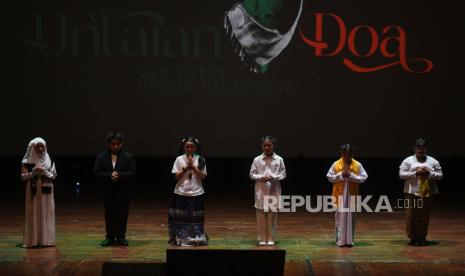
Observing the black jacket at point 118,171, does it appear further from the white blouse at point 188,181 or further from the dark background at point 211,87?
the dark background at point 211,87

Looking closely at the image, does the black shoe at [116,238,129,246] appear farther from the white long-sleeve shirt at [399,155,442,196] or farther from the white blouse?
the white long-sleeve shirt at [399,155,442,196]

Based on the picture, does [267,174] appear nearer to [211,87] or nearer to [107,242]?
[107,242]

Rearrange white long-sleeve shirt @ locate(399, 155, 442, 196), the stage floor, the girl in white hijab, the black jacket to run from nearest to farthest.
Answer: the stage floor, the girl in white hijab, the black jacket, white long-sleeve shirt @ locate(399, 155, 442, 196)

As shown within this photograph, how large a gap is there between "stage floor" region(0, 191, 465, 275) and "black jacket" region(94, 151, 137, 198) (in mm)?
560

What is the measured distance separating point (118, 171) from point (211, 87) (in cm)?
406

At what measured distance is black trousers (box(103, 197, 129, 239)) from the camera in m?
7.72

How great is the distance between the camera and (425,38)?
1139 centimetres

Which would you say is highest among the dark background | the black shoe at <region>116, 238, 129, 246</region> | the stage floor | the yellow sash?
the dark background

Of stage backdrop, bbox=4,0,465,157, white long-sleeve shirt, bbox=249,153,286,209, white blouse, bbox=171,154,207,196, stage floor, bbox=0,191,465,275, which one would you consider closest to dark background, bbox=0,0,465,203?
stage backdrop, bbox=4,0,465,157

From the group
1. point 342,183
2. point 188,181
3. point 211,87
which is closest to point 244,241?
point 188,181

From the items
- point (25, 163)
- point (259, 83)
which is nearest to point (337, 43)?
point (259, 83)

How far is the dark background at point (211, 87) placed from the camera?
11.3 m

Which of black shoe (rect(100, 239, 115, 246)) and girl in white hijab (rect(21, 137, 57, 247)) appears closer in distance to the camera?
girl in white hijab (rect(21, 137, 57, 247))

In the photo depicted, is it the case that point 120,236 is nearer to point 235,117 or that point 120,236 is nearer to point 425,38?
point 235,117
